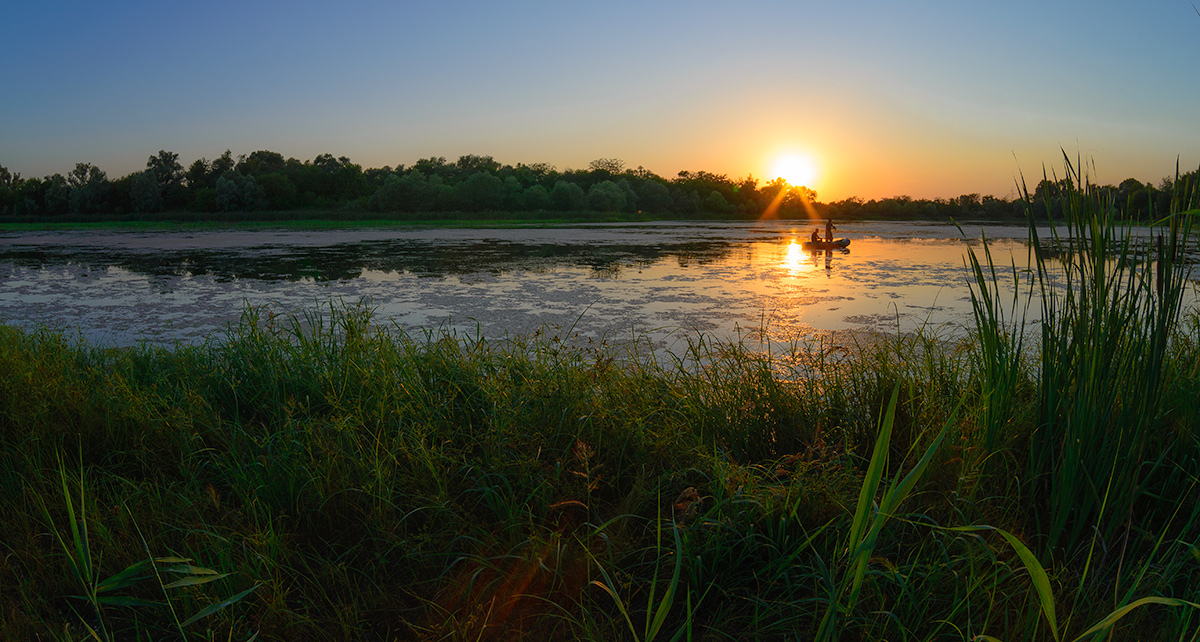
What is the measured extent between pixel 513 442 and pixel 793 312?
5876mm

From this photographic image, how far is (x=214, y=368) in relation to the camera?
3.92 m

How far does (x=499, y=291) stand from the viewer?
31.2 ft

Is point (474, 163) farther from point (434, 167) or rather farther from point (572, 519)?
point (572, 519)

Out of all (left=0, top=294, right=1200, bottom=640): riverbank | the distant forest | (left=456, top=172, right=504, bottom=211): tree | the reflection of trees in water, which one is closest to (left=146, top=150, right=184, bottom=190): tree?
the distant forest

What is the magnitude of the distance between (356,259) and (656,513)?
14192 millimetres

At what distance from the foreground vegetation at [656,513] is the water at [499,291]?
37.4 inches

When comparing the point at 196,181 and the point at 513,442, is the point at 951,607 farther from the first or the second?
the point at 196,181

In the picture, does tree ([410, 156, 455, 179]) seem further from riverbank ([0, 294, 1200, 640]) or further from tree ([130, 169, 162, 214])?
riverbank ([0, 294, 1200, 640])

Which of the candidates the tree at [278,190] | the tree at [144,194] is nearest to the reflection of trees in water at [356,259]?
the tree at [144,194]

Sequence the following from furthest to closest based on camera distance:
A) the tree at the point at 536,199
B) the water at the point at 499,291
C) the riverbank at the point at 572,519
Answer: the tree at the point at 536,199 → the water at the point at 499,291 → the riverbank at the point at 572,519

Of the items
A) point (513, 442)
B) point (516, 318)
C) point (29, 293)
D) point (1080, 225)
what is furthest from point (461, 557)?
point (29, 293)

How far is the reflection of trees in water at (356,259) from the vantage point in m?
12.4

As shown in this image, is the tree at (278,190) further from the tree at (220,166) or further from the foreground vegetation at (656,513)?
the foreground vegetation at (656,513)

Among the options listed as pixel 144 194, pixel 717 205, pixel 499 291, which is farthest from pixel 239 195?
pixel 499 291
